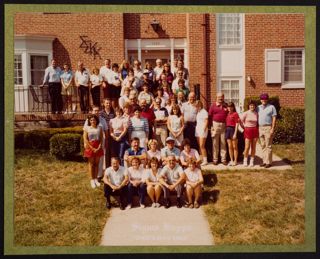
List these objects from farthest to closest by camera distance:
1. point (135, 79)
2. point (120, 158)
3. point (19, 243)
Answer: point (135, 79), point (120, 158), point (19, 243)

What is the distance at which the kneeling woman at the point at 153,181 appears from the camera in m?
7.91

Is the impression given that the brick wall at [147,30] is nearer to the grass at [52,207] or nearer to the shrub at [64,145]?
the shrub at [64,145]

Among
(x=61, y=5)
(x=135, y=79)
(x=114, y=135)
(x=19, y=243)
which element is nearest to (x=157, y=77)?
(x=135, y=79)

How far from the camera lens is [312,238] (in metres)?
7.88

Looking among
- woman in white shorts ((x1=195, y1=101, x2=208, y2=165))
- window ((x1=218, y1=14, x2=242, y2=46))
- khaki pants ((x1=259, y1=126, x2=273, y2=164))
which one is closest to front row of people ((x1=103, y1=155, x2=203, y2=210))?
woman in white shorts ((x1=195, y1=101, x2=208, y2=165))

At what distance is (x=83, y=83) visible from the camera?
943 centimetres

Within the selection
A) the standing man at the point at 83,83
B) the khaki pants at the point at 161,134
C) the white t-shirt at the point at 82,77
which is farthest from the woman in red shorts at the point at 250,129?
the white t-shirt at the point at 82,77

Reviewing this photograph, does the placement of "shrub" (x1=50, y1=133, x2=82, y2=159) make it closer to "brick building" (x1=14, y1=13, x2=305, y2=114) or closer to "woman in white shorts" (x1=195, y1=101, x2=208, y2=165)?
"brick building" (x1=14, y1=13, x2=305, y2=114)

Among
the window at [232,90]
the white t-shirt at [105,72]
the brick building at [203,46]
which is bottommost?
the window at [232,90]

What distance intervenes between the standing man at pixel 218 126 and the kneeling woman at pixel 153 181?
48.8 inches

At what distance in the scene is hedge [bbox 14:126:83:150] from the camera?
7.98m

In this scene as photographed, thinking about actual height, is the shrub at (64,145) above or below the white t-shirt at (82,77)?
below
